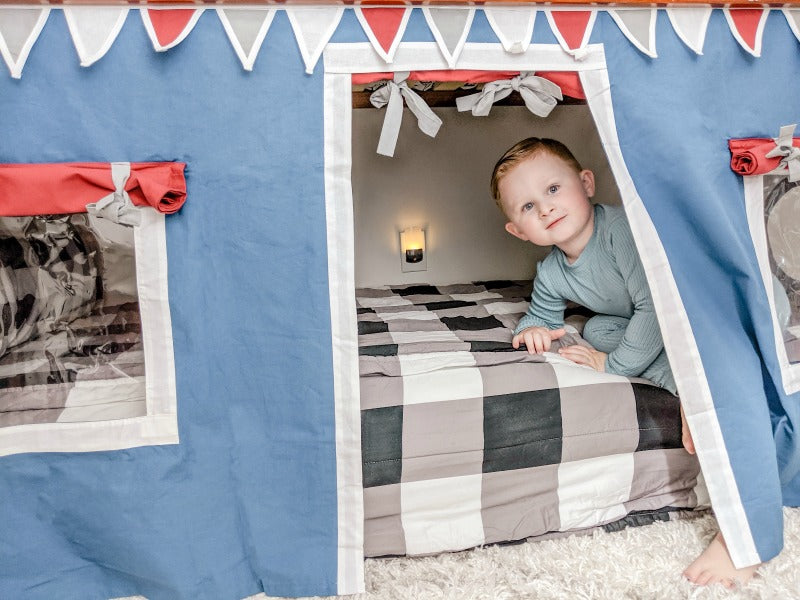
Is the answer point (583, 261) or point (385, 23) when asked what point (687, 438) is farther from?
point (385, 23)

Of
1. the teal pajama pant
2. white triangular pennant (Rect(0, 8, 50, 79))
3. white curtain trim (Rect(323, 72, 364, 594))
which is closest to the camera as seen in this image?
white triangular pennant (Rect(0, 8, 50, 79))

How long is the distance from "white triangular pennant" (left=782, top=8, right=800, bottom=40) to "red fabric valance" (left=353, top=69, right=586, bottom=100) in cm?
54

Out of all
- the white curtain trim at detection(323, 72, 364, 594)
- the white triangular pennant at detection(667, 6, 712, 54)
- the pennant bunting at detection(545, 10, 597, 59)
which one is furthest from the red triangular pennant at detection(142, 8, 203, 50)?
the white triangular pennant at detection(667, 6, 712, 54)

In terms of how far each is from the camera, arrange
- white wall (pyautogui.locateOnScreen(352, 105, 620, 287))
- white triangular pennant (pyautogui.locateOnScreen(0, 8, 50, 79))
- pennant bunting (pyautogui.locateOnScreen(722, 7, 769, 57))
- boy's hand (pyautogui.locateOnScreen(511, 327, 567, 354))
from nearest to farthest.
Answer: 1. white triangular pennant (pyautogui.locateOnScreen(0, 8, 50, 79))
2. pennant bunting (pyautogui.locateOnScreen(722, 7, 769, 57))
3. boy's hand (pyautogui.locateOnScreen(511, 327, 567, 354))
4. white wall (pyautogui.locateOnScreen(352, 105, 620, 287))

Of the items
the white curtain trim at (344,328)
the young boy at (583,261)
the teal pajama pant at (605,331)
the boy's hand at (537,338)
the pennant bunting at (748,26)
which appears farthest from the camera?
the teal pajama pant at (605,331)

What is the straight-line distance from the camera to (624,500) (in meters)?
1.55

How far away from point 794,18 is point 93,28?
1587 millimetres

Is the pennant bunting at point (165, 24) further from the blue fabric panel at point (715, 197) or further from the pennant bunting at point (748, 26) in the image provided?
the pennant bunting at point (748, 26)

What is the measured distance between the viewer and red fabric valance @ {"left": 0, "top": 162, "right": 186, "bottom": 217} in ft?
3.94

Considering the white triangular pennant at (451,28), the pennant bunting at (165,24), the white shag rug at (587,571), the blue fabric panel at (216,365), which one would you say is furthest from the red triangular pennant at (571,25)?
the white shag rug at (587,571)

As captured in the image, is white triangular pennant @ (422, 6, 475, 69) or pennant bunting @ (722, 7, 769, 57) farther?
pennant bunting @ (722, 7, 769, 57)

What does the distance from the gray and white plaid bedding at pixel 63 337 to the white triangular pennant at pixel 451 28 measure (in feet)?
2.89

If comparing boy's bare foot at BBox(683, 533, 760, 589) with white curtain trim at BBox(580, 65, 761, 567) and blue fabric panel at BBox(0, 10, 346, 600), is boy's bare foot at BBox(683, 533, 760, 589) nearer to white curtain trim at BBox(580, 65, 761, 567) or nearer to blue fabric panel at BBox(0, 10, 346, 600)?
white curtain trim at BBox(580, 65, 761, 567)

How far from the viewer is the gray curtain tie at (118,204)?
47.2 inches
